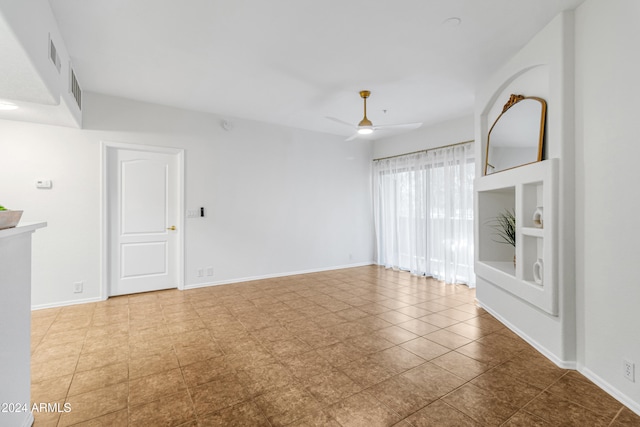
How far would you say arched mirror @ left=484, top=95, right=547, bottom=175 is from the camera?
9.42ft

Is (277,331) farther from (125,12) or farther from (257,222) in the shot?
(125,12)

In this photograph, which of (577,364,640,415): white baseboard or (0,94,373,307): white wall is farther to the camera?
(0,94,373,307): white wall

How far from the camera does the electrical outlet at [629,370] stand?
2.02m

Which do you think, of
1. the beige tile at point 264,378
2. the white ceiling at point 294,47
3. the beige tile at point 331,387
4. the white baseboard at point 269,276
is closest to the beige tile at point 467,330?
the beige tile at point 331,387

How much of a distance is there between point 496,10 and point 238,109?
371cm

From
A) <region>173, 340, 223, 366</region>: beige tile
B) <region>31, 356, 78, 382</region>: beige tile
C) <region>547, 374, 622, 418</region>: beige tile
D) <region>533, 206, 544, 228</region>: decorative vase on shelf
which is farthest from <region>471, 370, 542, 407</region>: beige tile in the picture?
<region>31, 356, 78, 382</region>: beige tile

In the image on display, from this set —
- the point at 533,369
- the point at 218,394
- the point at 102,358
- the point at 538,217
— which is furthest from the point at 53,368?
the point at 538,217

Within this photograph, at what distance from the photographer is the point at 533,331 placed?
9.54ft

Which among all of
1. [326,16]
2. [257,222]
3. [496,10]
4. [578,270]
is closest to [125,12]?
[326,16]

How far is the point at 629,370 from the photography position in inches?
80.6

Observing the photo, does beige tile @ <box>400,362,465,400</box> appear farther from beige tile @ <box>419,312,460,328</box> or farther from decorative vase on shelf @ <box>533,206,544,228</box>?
decorative vase on shelf @ <box>533,206,544,228</box>

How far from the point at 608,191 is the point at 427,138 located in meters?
3.93

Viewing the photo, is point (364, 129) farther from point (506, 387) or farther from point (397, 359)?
point (506, 387)

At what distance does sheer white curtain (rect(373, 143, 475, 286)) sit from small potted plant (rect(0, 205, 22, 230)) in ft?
17.7
